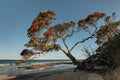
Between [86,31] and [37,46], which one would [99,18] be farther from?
[37,46]

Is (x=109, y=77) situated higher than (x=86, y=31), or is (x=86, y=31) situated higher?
(x=86, y=31)

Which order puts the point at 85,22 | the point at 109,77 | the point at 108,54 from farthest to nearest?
the point at 85,22 < the point at 108,54 < the point at 109,77

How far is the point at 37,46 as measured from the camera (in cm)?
2377

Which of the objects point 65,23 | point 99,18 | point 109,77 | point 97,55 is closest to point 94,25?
point 99,18

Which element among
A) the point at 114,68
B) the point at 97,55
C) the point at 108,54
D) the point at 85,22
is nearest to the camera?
the point at 114,68

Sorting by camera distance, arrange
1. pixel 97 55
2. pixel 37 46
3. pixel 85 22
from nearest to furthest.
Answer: pixel 97 55 → pixel 37 46 → pixel 85 22

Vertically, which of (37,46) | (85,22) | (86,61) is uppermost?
(85,22)

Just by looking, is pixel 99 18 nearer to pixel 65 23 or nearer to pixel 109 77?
pixel 65 23

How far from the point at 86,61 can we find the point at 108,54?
2743 millimetres

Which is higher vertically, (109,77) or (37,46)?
(37,46)

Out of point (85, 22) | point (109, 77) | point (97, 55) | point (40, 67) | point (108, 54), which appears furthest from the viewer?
point (40, 67)

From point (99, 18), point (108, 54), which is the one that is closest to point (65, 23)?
point (99, 18)

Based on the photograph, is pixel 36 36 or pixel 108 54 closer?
pixel 108 54

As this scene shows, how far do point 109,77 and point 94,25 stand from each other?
1231 cm
